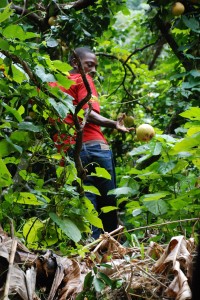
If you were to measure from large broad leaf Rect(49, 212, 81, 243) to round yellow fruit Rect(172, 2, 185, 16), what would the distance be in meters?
2.79

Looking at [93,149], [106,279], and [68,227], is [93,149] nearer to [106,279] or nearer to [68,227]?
[68,227]

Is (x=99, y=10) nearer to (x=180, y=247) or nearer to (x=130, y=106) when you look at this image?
(x=130, y=106)

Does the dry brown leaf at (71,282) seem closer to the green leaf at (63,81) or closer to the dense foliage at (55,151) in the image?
the dense foliage at (55,151)

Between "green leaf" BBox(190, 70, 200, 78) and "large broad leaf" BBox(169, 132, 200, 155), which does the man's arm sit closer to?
"large broad leaf" BBox(169, 132, 200, 155)

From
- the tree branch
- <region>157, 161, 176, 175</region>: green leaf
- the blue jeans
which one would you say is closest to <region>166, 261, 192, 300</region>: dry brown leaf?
<region>157, 161, 176, 175</region>: green leaf

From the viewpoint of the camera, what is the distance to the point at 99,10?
4609mm

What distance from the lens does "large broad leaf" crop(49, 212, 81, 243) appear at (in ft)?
6.45

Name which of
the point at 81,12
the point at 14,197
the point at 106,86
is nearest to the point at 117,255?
the point at 14,197

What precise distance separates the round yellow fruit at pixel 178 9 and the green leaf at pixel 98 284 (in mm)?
3198

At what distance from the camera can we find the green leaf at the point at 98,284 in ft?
5.21

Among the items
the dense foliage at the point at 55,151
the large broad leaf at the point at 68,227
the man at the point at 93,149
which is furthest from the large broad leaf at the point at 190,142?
the man at the point at 93,149

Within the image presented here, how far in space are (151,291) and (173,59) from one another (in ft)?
11.6

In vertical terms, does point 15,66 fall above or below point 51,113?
above

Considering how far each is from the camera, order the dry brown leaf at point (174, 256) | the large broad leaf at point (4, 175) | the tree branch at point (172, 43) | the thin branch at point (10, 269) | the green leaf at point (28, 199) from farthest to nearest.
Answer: the tree branch at point (172, 43) → the green leaf at point (28, 199) → the large broad leaf at point (4, 175) → the dry brown leaf at point (174, 256) → the thin branch at point (10, 269)
